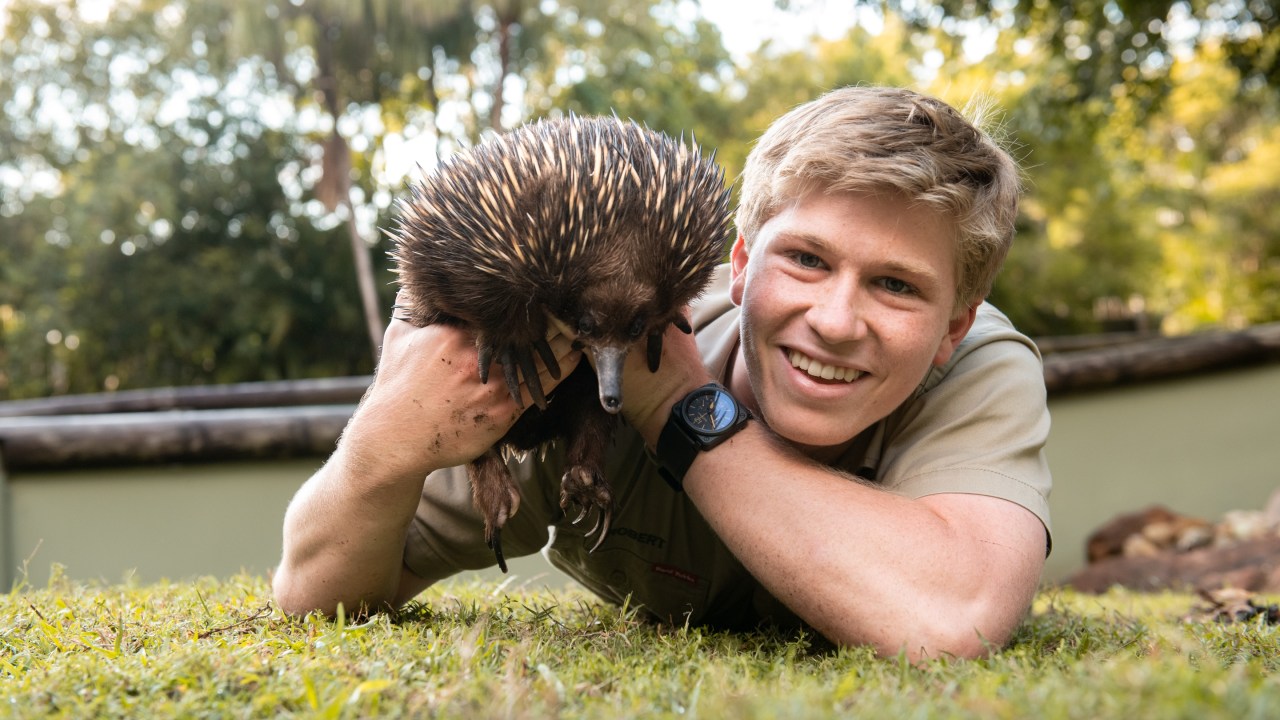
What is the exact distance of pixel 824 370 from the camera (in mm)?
1747

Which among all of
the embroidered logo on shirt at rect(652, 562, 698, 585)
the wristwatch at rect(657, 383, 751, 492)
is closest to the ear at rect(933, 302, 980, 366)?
the wristwatch at rect(657, 383, 751, 492)

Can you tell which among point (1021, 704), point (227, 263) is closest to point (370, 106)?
point (227, 263)

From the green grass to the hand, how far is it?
28 cm

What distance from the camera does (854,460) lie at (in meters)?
2.04

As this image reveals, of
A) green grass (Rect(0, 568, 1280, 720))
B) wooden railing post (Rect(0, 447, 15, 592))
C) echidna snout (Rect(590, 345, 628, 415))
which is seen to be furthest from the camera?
wooden railing post (Rect(0, 447, 15, 592))

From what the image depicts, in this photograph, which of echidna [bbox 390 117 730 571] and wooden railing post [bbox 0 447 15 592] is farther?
wooden railing post [bbox 0 447 15 592]

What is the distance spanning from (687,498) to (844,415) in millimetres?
417

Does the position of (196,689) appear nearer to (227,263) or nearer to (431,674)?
(431,674)

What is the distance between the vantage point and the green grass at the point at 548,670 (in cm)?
111

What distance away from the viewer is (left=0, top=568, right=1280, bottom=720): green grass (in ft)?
3.63

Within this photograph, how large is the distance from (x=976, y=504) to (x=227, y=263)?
15.9m

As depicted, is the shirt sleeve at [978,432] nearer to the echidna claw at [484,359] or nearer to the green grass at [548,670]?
the green grass at [548,670]

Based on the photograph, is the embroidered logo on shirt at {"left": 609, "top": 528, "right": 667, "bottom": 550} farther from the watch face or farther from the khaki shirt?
the watch face

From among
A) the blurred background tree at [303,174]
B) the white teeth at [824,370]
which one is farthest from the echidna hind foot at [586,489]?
the blurred background tree at [303,174]
